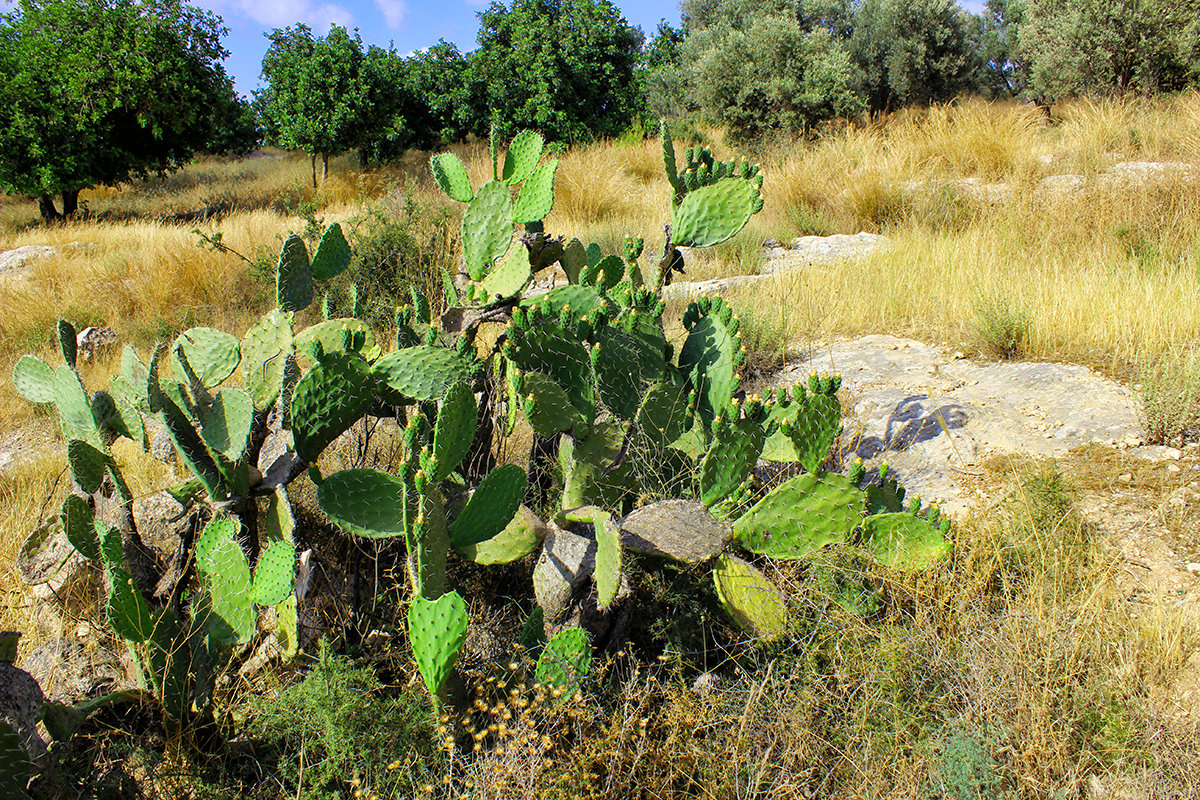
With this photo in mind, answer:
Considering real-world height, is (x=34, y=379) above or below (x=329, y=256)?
below

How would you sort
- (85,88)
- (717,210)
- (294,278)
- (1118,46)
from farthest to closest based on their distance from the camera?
(85,88), (1118,46), (717,210), (294,278)

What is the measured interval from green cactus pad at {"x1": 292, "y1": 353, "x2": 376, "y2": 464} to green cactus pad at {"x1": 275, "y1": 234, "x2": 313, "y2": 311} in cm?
44

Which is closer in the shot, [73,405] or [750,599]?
[750,599]

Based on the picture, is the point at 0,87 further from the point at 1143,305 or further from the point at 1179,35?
the point at 1179,35

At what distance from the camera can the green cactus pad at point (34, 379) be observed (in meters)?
1.97

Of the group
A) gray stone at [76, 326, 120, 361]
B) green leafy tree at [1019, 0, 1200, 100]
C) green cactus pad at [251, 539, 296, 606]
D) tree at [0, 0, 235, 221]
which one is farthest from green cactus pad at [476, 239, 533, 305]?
tree at [0, 0, 235, 221]

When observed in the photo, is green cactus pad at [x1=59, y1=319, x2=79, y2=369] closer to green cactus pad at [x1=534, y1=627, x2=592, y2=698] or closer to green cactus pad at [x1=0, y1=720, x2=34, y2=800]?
green cactus pad at [x1=0, y1=720, x2=34, y2=800]

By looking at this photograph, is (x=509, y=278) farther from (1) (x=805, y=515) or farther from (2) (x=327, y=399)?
(1) (x=805, y=515)

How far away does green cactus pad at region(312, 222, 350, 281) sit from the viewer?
2170 mm

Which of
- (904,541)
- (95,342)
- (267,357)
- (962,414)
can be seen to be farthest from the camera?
(95,342)

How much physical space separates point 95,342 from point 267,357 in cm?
389

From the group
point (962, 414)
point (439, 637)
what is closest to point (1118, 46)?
point (962, 414)

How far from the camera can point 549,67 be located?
43.6 feet

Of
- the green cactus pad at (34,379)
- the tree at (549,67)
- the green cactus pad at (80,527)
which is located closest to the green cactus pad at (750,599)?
the green cactus pad at (80,527)
